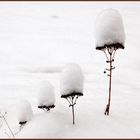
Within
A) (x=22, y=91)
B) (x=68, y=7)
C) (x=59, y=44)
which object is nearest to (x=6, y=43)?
(x=59, y=44)

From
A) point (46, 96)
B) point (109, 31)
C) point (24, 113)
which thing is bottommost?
point (24, 113)

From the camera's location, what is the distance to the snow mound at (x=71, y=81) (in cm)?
631

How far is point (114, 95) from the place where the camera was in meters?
10.5

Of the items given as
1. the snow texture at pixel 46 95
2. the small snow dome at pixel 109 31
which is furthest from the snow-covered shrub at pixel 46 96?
the small snow dome at pixel 109 31

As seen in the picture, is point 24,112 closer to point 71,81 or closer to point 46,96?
point 46,96

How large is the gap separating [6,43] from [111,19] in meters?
15.1

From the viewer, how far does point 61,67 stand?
49.5 feet

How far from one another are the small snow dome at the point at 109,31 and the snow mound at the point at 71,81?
827mm

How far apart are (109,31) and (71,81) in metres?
1.47

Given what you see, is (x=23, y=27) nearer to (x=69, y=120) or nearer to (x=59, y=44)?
(x=59, y=44)

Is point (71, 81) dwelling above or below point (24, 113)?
above

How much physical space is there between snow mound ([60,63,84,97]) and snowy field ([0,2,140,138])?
1124mm

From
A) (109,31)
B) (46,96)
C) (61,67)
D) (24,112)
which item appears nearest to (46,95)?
(46,96)

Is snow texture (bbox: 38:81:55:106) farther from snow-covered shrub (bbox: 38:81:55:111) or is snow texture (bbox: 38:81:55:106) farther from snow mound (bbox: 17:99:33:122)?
snow mound (bbox: 17:99:33:122)
